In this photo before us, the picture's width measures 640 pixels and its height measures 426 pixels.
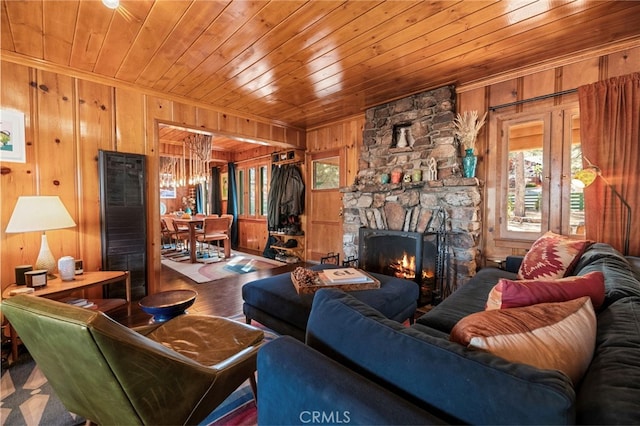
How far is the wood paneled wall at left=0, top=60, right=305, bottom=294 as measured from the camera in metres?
2.43

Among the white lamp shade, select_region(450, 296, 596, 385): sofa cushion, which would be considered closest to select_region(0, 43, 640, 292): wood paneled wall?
the white lamp shade

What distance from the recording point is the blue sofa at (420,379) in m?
0.54

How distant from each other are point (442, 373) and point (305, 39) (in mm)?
2370

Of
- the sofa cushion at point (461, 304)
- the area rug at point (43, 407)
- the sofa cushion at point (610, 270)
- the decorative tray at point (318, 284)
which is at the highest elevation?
the sofa cushion at point (610, 270)

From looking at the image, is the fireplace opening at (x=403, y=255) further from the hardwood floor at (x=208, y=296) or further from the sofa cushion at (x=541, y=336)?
the sofa cushion at (x=541, y=336)

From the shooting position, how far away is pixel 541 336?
724 mm

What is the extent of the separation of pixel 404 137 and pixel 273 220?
3058 millimetres

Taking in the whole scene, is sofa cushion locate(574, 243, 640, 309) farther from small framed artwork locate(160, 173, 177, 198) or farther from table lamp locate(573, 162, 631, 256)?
small framed artwork locate(160, 173, 177, 198)

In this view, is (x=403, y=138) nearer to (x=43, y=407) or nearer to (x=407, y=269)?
(x=407, y=269)

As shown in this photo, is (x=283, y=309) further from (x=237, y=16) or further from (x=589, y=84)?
(x=589, y=84)

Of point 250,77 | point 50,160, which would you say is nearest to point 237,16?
point 250,77

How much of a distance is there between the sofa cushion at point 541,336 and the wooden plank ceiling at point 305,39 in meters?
1.95

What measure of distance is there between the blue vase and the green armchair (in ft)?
9.18

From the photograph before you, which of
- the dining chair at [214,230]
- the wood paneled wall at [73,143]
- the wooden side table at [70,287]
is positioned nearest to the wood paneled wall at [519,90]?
the wood paneled wall at [73,143]
